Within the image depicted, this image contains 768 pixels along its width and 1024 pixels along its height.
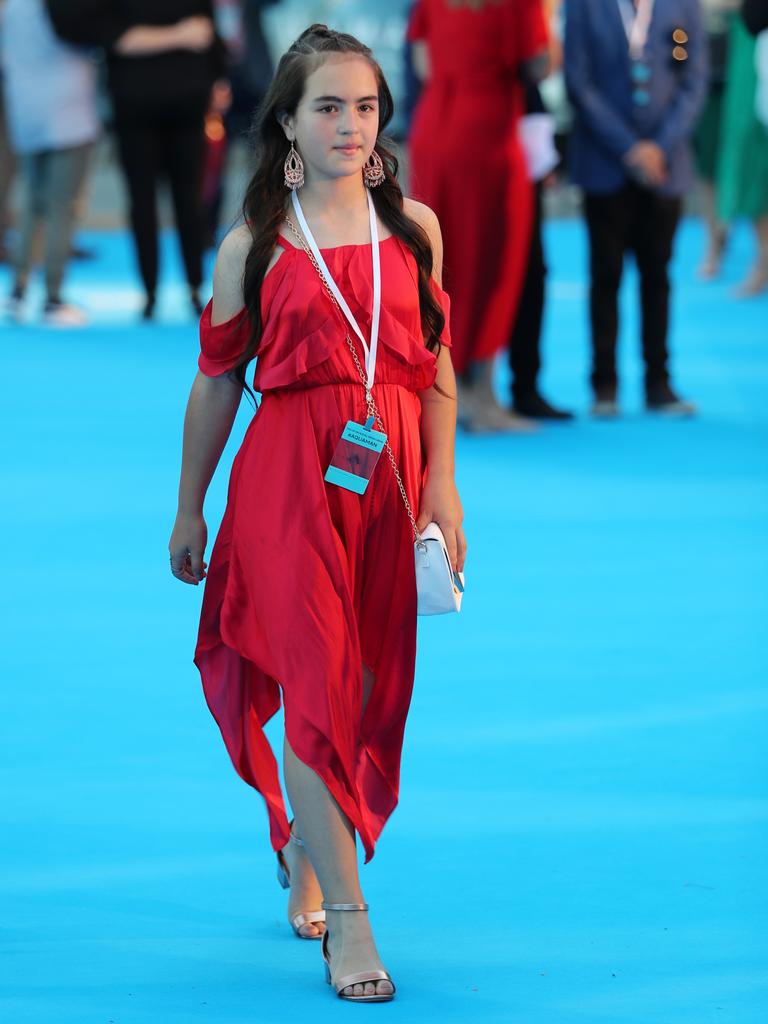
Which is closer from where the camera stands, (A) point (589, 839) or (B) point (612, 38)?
(A) point (589, 839)

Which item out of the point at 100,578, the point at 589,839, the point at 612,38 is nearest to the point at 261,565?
the point at 589,839

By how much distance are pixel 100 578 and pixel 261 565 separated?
249 cm

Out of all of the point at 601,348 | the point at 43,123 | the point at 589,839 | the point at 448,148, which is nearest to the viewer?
the point at 589,839

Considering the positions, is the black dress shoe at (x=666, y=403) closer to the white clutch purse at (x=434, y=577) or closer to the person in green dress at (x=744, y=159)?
the person in green dress at (x=744, y=159)

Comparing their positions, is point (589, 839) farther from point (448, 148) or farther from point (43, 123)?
point (43, 123)

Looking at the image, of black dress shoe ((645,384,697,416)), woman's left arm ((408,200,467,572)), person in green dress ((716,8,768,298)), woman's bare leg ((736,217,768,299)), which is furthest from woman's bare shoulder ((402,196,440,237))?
woman's bare leg ((736,217,768,299))

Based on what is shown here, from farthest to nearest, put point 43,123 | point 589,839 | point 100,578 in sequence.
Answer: point 43,123, point 100,578, point 589,839

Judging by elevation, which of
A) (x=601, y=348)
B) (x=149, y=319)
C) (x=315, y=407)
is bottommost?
(x=149, y=319)

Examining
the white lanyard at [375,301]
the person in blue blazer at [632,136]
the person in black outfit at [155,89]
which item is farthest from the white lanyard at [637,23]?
the white lanyard at [375,301]

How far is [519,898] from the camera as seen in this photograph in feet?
9.75

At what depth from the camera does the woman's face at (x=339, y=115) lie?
263 centimetres

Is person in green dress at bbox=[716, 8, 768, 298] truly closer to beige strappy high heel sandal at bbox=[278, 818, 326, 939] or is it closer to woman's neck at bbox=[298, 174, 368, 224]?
woman's neck at bbox=[298, 174, 368, 224]

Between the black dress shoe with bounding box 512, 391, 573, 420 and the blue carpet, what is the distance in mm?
818

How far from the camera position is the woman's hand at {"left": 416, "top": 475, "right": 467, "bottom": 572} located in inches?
106
